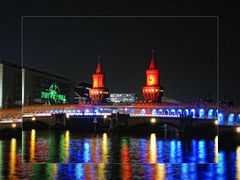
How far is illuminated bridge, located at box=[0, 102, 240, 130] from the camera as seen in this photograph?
30.3 metres

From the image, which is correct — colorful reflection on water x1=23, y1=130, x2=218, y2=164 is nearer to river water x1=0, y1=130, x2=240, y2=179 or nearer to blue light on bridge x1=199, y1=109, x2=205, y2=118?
river water x1=0, y1=130, x2=240, y2=179

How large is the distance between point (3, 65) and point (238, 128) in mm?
19929

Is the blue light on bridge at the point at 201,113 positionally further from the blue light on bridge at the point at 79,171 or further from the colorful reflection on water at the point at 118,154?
the blue light on bridge at the point at 79,171

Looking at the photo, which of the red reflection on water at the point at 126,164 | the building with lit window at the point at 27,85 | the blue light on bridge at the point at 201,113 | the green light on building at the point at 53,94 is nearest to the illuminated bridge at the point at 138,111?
the blue light on bridge at the point at 201,113

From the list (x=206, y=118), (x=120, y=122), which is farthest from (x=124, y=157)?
(x=120, y=122)

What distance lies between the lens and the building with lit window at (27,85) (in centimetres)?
3328

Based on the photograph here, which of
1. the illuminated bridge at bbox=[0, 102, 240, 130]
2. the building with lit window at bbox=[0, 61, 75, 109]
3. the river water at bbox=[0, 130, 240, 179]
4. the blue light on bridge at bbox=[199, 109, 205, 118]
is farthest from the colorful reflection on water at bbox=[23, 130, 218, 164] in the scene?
the building with lit window at bbox=[0, 61, 75, 109]

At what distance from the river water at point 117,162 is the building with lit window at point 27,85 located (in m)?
10.6

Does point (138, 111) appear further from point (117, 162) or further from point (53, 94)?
point (117, 162)

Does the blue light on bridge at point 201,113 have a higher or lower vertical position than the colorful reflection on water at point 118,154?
higher

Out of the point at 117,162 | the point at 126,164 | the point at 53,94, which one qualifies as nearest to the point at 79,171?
the point at 126,164

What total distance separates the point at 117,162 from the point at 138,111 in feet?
74.5

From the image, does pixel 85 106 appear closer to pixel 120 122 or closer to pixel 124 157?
pixel 120 122

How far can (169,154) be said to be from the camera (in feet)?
64.6
